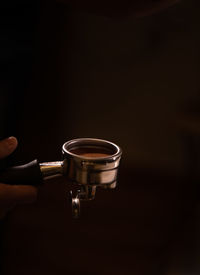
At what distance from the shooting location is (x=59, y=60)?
7.75ft

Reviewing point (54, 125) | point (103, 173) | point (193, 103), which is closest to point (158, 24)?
point (193, 103)

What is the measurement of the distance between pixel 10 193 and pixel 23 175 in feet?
0.14

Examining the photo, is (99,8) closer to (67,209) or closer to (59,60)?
(67,209)

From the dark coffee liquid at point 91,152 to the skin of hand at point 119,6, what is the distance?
267mm

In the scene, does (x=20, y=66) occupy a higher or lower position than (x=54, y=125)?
higher

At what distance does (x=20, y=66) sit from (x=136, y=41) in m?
1.33

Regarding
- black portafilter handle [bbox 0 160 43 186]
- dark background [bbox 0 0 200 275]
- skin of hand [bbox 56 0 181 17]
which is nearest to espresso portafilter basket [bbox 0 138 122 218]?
black portafilter handle [bbox 0 160 43 186]

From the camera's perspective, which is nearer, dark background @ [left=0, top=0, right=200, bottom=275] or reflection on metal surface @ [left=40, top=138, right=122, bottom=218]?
reflection on metal surface @ [left=40, top=138, right=122, bottom=218]

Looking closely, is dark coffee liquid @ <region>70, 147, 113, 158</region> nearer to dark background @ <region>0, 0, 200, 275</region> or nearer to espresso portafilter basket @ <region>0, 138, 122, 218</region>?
espresso portafilter basket @ <region>0, 138, 122, 218</region>

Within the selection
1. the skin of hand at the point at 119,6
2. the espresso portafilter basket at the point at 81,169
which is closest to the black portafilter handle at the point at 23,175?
the espresso portafilter basket at the point at 81,169

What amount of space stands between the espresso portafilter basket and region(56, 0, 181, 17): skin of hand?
26 centimetres

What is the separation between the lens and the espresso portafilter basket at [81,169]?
0.59 m

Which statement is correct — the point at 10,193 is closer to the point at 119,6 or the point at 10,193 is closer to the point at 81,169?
the point at 81,169

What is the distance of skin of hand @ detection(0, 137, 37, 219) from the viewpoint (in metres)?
0.61
